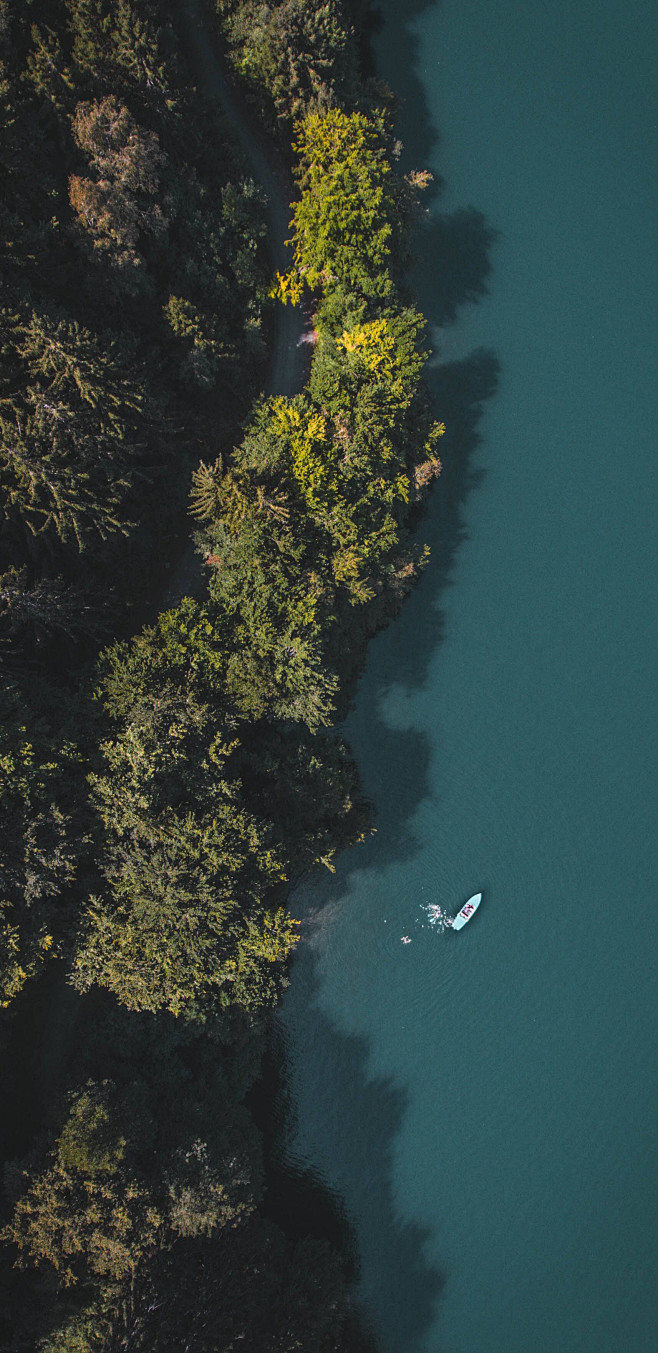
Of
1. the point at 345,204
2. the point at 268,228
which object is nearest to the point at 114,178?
the point at 345,204

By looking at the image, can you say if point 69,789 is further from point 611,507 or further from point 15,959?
point 611,507

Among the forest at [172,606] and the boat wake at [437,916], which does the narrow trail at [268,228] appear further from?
the boat wake at [437,916]

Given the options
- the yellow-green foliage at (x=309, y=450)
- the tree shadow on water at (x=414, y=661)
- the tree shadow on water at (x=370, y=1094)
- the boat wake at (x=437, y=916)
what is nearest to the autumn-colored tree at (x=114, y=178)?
the yellow-green foliage at (x=309, y=450)

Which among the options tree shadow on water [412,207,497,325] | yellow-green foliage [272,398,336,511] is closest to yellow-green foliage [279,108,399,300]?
yellow-green foliage [272,398,336,511]

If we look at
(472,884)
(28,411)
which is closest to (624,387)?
(472,884)

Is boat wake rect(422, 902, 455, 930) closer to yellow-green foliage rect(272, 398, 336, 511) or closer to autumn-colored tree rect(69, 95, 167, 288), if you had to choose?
yellow-green foliage rect(272, 398, 336, 511)

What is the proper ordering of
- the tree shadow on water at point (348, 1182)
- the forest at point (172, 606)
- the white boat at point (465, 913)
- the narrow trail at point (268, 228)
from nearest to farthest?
1. the forest at point (172, 606)
2. the narrow trail at point (268, 228)
3. the tree shadow on water at point (348, 1182)
4. the white boat at point (465, 913)

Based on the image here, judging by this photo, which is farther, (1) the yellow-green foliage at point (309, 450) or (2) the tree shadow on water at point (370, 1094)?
(2) the tree shadow on water at point (370, 1094)

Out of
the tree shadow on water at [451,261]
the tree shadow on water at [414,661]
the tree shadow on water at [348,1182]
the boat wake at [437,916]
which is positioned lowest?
the tree shadow on water at [348,1182]
